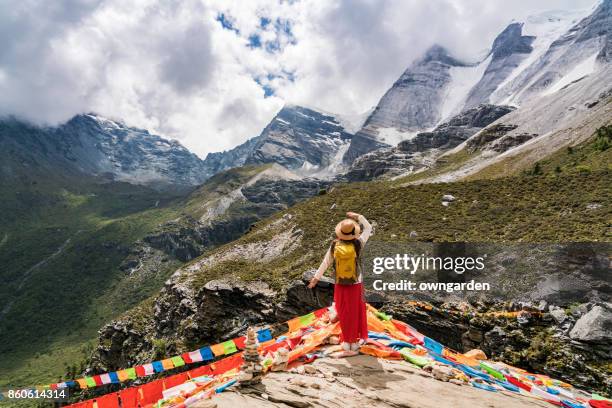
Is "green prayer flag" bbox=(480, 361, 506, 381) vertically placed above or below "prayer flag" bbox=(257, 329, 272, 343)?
below

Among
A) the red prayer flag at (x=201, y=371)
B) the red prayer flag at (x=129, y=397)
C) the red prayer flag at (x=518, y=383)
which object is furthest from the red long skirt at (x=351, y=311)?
the red prayer flag at (x=129, y=397)

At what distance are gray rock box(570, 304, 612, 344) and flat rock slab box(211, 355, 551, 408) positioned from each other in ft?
26.0

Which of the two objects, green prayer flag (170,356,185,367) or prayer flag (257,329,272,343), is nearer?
prayer flag (257,329,272,343)

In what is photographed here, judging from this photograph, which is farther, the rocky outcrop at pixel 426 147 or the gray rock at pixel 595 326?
the rocky outcrop at pixel 426 147

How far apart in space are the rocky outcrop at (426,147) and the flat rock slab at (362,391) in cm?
15322

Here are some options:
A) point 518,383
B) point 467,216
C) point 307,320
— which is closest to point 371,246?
point 307,320

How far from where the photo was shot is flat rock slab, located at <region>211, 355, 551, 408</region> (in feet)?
24.3

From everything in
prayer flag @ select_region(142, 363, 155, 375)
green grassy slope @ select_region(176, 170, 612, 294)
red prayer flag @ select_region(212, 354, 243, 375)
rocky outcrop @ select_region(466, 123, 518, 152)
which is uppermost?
rocky outcrop @ select_region(466, 123, 518, 152)

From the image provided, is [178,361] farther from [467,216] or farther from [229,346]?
[467,216]

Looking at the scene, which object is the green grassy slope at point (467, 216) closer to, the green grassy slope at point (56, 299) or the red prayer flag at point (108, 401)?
the red prayer flag at point (108, 401)

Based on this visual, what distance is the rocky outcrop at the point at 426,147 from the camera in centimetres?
16700

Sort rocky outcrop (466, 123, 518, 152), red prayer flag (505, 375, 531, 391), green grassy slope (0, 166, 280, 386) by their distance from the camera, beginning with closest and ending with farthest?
red prayer flag (505, 375, 531, 391)
rocky outcrop (466, 123, 518, 152)
green grassy slope (0, 166, 280, 386)

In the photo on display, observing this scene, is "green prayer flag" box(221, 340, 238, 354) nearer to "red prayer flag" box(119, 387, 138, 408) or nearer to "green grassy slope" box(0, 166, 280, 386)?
"red prayer flag" box(119, 387, 138, 408)

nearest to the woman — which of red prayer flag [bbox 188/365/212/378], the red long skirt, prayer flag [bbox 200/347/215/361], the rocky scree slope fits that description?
the red long skirt
